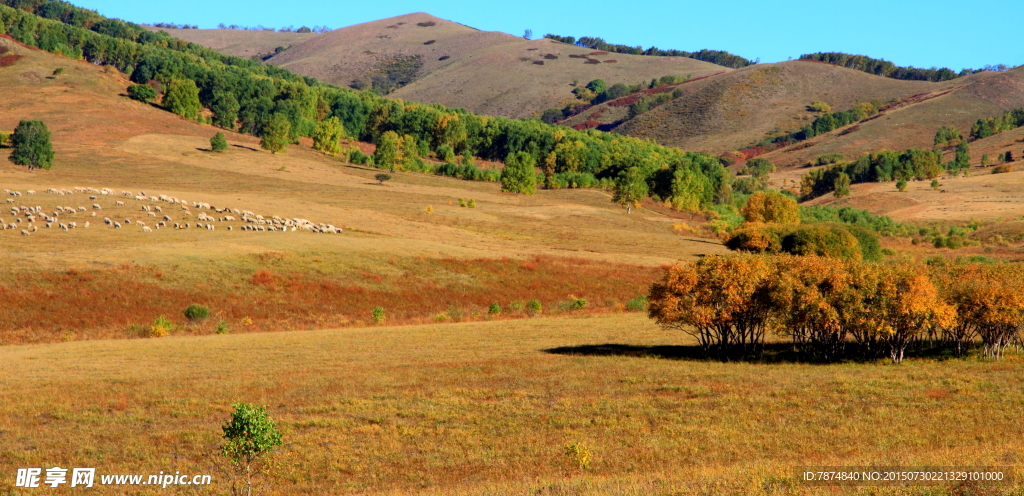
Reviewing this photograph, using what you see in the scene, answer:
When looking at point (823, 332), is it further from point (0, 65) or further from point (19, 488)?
point (0, 65)

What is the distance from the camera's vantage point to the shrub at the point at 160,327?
173 feet

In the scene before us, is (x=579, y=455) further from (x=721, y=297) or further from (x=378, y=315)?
(x=378, y=315)

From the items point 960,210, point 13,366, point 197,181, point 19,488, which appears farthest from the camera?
point 960,210

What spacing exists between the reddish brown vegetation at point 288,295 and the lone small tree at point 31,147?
89.1m

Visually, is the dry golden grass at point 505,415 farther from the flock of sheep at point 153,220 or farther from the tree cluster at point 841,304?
the flock of sheep at point 153,220

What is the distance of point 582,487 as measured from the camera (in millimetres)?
19422

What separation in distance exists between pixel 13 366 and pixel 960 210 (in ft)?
516

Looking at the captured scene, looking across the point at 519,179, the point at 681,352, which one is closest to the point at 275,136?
the point at 519,179

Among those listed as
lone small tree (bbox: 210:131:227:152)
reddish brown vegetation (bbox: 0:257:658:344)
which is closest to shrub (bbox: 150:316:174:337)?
reddish brown vegetation (bbox: 0:257:658:344)

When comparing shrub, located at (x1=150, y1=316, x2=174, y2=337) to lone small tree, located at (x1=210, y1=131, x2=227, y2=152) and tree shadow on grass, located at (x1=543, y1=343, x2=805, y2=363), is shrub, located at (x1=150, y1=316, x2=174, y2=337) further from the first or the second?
lone small tree, located at (x1=210, y1=131, x2=227, y2=152)

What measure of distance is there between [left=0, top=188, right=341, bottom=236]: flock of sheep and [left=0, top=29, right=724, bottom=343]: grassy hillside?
2.93 feet

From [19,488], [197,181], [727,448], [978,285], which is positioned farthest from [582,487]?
[197,181]

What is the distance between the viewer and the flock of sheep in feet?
274

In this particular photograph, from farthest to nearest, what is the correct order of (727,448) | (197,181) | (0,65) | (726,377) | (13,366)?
(0,65) → (197,181) → (13,366) → (726,377) → (727,448)
